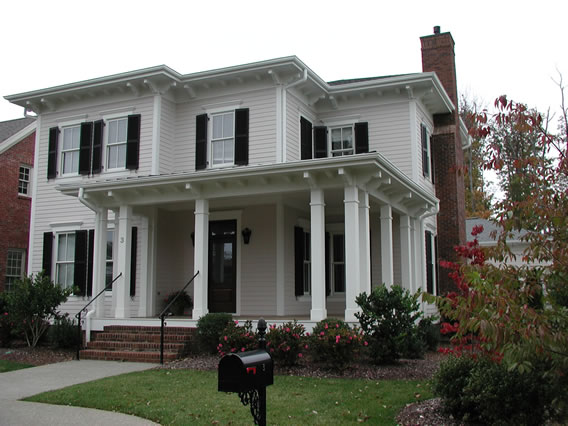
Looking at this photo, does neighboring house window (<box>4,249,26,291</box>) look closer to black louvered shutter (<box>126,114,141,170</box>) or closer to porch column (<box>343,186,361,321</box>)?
black louvered shutter (<box>126,114,141,170</box>)

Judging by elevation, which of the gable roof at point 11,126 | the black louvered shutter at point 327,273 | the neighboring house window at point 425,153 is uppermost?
the gable roof at point 11,126

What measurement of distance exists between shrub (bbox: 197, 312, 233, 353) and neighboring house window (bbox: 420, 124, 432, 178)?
25.1 feet

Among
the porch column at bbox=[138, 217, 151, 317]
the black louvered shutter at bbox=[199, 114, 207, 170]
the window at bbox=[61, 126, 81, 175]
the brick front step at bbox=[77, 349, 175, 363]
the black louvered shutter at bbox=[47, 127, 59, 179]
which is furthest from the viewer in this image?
the black louvered shutter at bbox=[47, 127, 59, 179]

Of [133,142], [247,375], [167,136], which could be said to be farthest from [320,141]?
[247,375]

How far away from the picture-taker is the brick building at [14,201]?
816 inches

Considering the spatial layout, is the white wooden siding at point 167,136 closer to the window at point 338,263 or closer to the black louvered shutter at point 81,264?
the black louvered shutter at point 81,264

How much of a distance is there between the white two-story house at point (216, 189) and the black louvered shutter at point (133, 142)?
4cm

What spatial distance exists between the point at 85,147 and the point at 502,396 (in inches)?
534

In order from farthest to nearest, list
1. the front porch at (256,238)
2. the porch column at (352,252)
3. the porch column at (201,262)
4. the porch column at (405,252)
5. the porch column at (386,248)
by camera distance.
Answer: the porch column at (405,252) → the porch column at (386,248) → the porch column at (201,262) → the front porch at (256,238) → the porch column at (352,252)

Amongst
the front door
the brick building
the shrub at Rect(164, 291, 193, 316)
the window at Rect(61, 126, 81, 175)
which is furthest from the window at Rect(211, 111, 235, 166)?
the brick building

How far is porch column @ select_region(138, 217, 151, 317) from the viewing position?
14.6 metres

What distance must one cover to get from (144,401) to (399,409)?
338cm

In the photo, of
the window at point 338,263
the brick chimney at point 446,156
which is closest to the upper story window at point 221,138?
the window at point 338,263

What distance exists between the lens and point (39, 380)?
1002 centimetres
